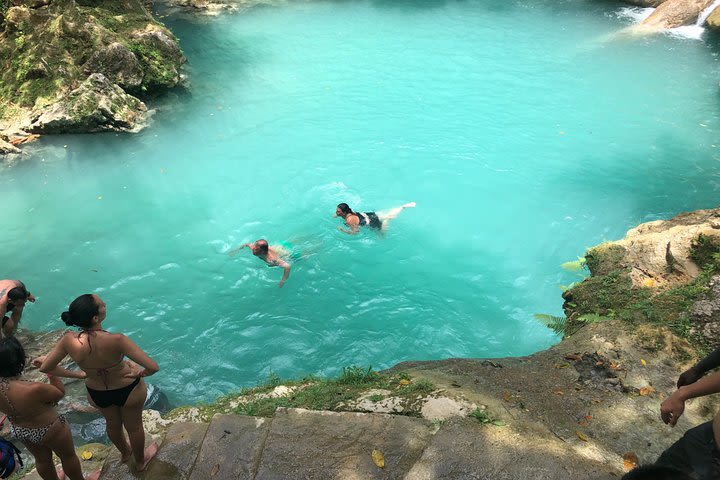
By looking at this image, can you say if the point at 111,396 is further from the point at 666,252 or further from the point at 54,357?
the point at 666,252

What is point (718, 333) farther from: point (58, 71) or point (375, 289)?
point (58, 71)

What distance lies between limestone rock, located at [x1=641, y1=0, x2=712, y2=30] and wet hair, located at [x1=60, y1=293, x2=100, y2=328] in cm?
2177

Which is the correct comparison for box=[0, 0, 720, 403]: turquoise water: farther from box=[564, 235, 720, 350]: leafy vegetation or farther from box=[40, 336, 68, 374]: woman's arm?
box=[40, 336, 68, 374]: woman's arm

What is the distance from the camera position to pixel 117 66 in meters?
13.1

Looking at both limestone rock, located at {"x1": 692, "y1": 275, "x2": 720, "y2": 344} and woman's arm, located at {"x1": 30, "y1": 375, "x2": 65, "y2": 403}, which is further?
Answer: limestone rock, located at {"x1": 692, "y1": 275, "x2": 720, "y2": 344}

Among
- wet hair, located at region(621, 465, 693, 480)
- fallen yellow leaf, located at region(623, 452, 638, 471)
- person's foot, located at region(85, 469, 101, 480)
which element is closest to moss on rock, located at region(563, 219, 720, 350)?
fallen yellow leaf, located at region(623, 452, 638, 471)

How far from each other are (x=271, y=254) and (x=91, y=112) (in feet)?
24.0

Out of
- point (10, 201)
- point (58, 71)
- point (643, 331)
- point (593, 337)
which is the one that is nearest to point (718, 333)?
point (643, 331)

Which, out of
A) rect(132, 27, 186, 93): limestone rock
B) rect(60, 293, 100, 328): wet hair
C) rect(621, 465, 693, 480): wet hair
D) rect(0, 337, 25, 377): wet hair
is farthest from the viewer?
rect(132, 27, 186, 93): limestone rock

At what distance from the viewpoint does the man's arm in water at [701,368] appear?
303 centimetres

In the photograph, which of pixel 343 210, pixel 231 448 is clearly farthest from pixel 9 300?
pixel 343 210

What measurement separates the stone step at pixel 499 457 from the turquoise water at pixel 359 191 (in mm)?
3530

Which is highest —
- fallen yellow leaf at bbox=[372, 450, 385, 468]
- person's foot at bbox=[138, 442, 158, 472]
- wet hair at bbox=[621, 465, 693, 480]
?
wet hair at bbox=[621, 465, 693, 480]

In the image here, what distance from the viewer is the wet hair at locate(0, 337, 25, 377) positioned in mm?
3139
